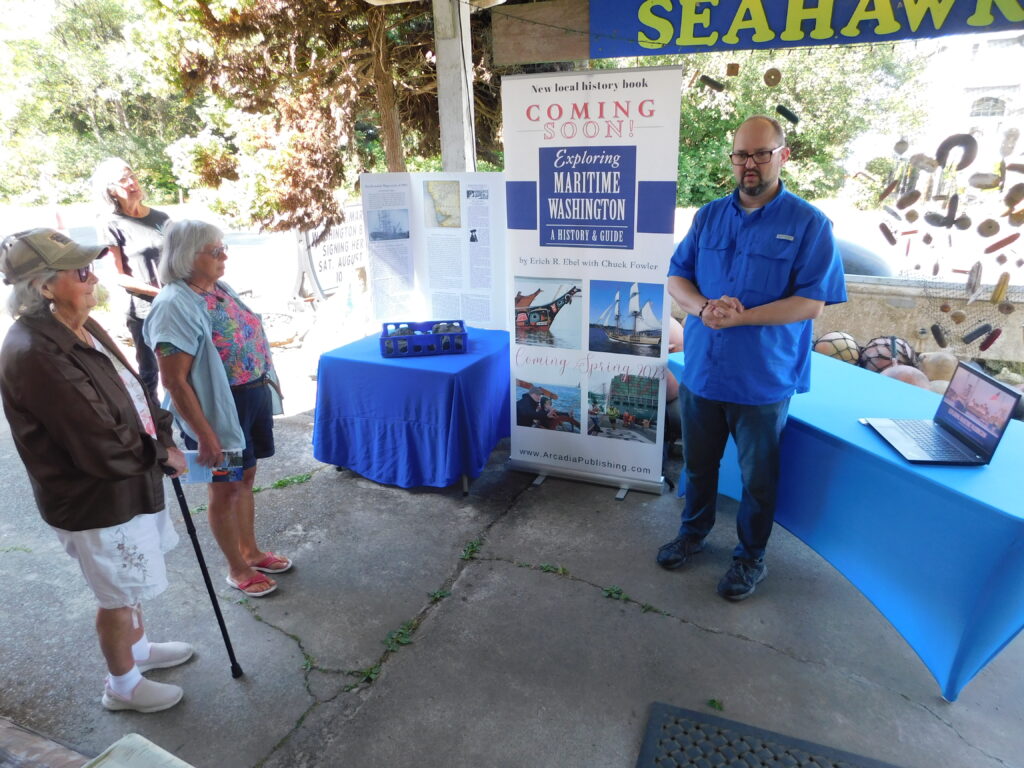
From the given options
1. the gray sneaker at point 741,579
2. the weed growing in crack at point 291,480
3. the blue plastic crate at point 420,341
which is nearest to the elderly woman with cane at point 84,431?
the blue plastic crate at point 420,341

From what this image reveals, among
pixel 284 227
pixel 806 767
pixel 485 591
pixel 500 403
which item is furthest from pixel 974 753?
pixel 284 227

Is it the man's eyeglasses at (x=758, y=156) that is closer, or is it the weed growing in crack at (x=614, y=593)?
the man's eyeglasses at (x=758, y=156)

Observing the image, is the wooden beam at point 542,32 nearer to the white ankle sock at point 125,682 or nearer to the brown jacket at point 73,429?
the brown jacket at point 73,429

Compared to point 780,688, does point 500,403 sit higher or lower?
higher

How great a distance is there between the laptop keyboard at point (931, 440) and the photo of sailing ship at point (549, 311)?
5.33 ft

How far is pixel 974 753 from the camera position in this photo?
1.96 m

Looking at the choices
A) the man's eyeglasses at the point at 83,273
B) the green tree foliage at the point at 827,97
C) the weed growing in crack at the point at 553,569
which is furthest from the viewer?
the green tree foliage at the point at 827,97

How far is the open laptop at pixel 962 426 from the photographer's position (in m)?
2.05

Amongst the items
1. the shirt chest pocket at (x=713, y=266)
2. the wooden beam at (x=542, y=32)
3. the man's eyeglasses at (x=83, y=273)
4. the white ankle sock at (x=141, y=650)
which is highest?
the wooden beam at (x=542, y=32)

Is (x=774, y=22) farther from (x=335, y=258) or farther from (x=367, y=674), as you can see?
(x=335, y=258)

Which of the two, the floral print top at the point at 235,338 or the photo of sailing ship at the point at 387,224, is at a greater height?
the photo of sailing ship at the point at 387,224

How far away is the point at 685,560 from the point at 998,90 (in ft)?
11.9

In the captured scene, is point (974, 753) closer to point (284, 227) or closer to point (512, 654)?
point (512, 654)

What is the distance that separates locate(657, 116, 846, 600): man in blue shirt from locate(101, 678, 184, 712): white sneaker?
2222 millimetres
